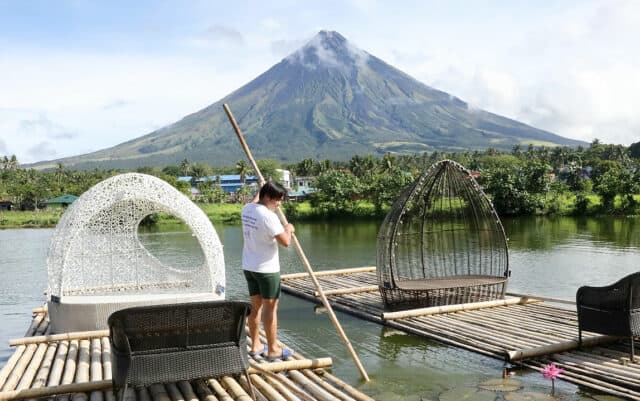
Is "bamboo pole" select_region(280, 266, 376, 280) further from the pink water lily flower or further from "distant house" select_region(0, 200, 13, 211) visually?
"distant house" select_region(0, 200, 13, 211)

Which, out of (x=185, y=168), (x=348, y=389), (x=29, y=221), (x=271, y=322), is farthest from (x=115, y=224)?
(x=185, y=168)

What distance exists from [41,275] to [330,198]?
28.9 metres

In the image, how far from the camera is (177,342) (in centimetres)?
461

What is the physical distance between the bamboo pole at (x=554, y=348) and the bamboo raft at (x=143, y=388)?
1838 millimetres

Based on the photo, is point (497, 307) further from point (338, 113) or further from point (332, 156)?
point (338, 113)

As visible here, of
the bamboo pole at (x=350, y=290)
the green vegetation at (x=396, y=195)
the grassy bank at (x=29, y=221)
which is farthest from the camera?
the grassy bank at (x=29, y=221)

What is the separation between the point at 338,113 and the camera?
161625 mm

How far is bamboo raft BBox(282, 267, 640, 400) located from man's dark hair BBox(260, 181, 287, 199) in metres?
2.69

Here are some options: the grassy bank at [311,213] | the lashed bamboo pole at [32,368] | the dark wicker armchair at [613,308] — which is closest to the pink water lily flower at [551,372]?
the dark wicker armchair at [613,308]

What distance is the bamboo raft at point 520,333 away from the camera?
5.67 metres

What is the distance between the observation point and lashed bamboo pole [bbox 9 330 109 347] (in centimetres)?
688

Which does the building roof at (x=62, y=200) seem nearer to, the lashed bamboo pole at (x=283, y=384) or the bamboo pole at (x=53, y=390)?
the bamboo pole at (x=53, y=390)

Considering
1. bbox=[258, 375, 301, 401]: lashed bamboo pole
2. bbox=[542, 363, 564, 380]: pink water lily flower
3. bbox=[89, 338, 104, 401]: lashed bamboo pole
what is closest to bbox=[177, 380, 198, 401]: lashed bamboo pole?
bbox=[89, 338, 104, 401]: lashed bamboo pole

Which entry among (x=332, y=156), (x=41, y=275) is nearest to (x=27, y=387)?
(x=41, y=275)
